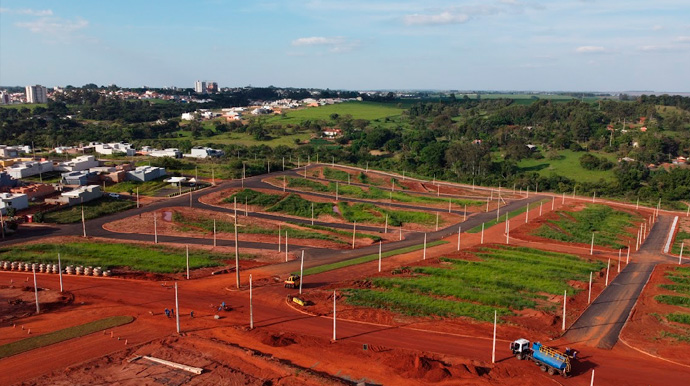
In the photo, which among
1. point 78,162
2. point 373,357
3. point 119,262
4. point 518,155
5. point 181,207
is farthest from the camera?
point 518,155

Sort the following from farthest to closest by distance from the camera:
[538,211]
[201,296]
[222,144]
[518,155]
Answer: [222,144] → [518,155] → [538,211] → [201,296]

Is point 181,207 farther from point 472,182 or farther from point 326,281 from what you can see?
point 472,182

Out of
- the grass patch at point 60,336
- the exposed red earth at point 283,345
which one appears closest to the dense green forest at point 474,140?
the exposed red earth at point 283,345

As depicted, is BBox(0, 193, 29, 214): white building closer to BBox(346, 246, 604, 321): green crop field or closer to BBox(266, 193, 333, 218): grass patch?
BBox(266, 193, 333, 218): grass patch

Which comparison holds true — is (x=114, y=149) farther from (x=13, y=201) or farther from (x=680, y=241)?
(x=680, y=241)

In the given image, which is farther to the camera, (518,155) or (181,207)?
(518,155)

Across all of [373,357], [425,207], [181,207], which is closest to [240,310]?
[373,357]

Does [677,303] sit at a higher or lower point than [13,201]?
lower

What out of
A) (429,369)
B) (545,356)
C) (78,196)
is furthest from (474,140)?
(429,369)
